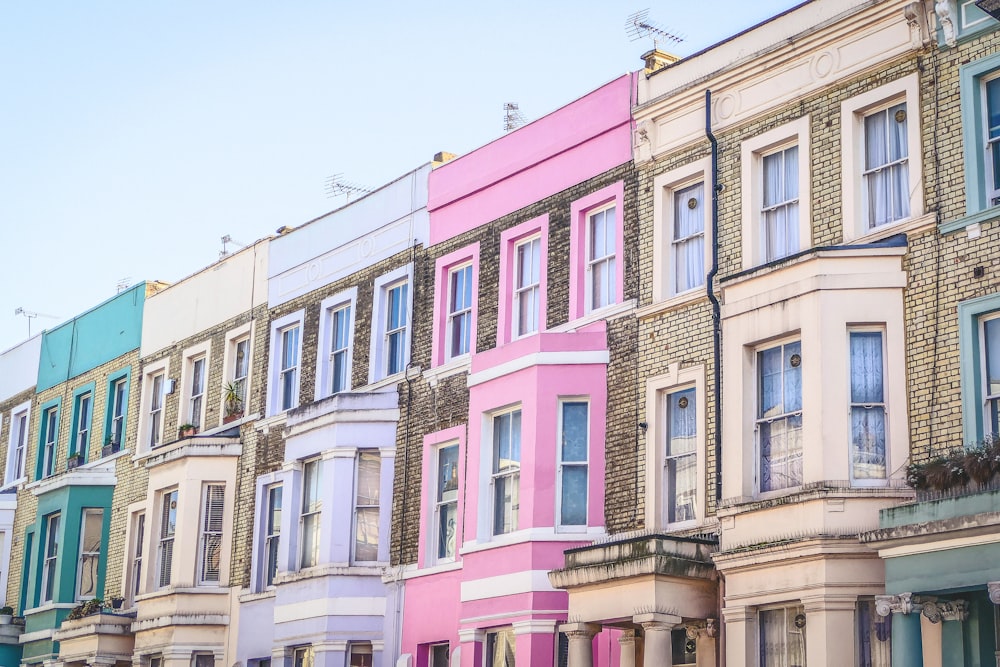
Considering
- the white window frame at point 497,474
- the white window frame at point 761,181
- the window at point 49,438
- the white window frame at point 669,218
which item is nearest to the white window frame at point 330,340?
the white window frame at point 497,474

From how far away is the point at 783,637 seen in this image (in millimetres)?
18906

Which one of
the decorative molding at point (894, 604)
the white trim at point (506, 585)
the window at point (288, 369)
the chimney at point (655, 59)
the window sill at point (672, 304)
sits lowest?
the decorative molding at point (894, 604)

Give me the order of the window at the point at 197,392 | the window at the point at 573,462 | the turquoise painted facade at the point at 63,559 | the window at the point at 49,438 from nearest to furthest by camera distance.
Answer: the window at the point at 573,462 → the window at the point at 197,392 → the turquoise painted facade at the point at 63,559 → the window at the point at 49,438

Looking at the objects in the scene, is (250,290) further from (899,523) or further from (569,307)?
(899,523)

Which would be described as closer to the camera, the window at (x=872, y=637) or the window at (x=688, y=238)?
the window at (x=872, y=637)

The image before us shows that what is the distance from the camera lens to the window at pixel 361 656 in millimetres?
25812

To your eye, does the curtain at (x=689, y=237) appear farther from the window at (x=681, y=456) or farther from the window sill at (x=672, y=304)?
the window at (x=681, y=456)

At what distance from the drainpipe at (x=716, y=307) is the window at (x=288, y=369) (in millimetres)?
10089

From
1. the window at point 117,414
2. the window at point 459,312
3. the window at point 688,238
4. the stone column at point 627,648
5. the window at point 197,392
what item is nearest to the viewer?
the stone column at point 627,648

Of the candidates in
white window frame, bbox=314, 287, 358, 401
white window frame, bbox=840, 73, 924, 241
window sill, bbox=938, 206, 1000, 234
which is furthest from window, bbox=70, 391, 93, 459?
window sill, bbox=938, 206, 1000, 234

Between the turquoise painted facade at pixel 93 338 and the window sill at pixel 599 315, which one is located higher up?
the turquoise painted facade at pixel 93 338

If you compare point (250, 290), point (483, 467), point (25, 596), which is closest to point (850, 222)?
point (483, 467)

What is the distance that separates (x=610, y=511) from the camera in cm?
2209

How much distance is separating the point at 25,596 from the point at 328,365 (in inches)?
438
